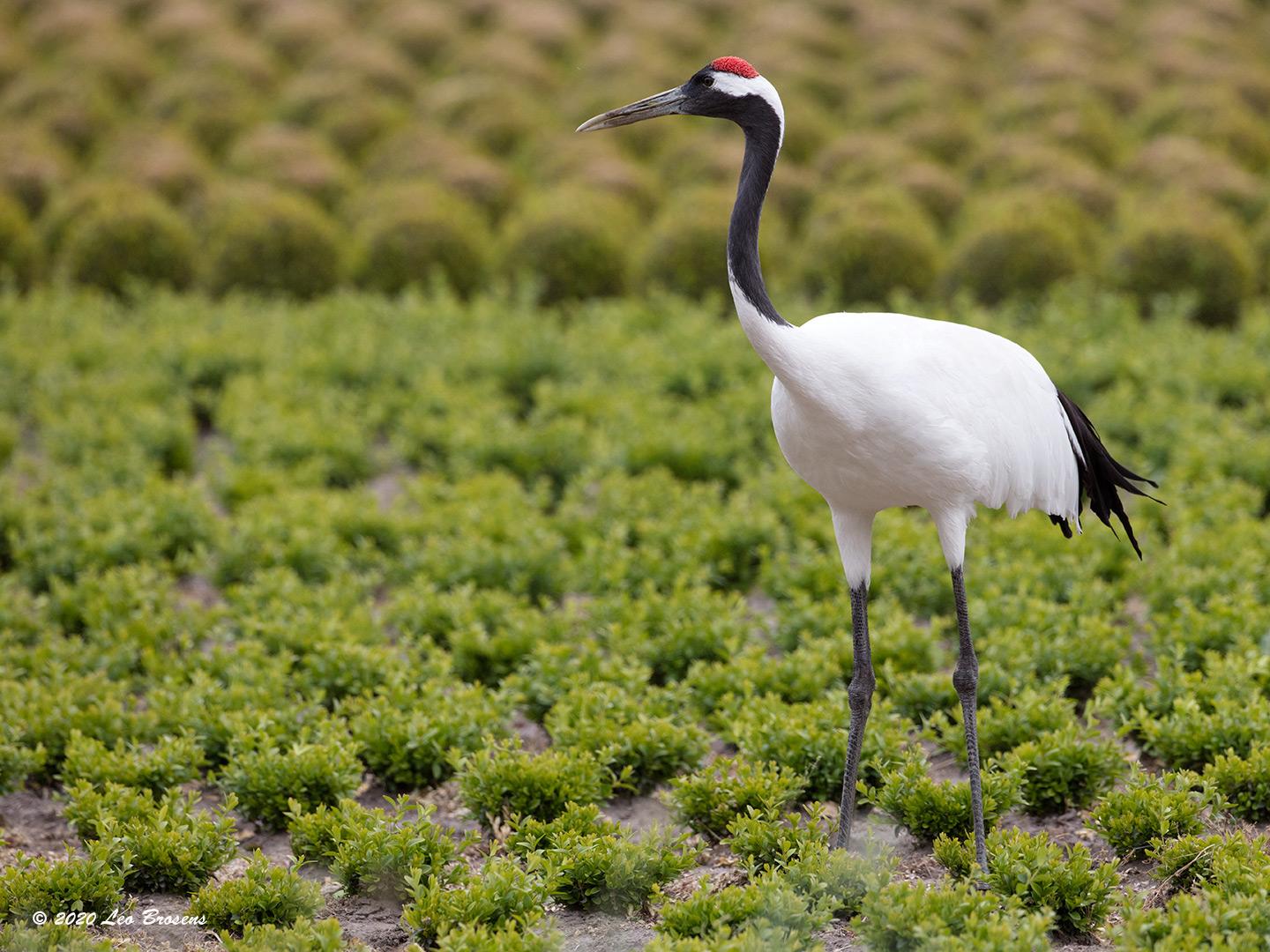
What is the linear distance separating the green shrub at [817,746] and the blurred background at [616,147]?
5.42 metres

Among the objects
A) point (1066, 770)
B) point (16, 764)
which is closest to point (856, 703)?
point (1066, 770)

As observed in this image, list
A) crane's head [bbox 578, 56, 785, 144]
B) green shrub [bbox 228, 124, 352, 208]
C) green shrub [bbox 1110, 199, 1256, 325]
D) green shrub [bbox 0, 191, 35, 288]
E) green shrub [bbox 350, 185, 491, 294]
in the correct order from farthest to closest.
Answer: green shrub [bbox 228, 124, 352, 208], green shrub [bbox 0, 191, 35, 288], green shrub [bbox 350, 185, 491, 294], green shrub [bbox 1110, 199, 1256, 325], crane's head [bbox 578, 56, 785, 144]

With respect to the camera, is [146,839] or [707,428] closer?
[146,839]

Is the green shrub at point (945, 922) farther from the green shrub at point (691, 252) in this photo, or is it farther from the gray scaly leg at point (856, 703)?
the green shrub at point (691, 252)

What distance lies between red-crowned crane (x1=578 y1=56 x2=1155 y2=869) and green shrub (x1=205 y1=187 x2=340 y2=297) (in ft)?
23.5

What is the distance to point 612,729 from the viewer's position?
4227 mm

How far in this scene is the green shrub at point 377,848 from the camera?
3.53 meters

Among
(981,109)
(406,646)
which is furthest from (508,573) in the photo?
(981,109)

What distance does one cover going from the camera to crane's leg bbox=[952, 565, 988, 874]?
352 cm

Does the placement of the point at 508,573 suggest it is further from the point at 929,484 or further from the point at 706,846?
the point at 929,484

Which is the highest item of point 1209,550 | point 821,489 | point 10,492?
point 821,489

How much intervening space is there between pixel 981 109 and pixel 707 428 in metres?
7.68

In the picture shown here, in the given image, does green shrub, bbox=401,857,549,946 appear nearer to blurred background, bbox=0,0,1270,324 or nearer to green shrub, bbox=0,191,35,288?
blurred background, bbox=0,0,1270,324

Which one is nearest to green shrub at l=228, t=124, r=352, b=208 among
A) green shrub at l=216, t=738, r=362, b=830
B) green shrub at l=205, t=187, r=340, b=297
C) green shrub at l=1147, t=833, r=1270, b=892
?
green shrub at l=205, t=187, r=340, b=297
